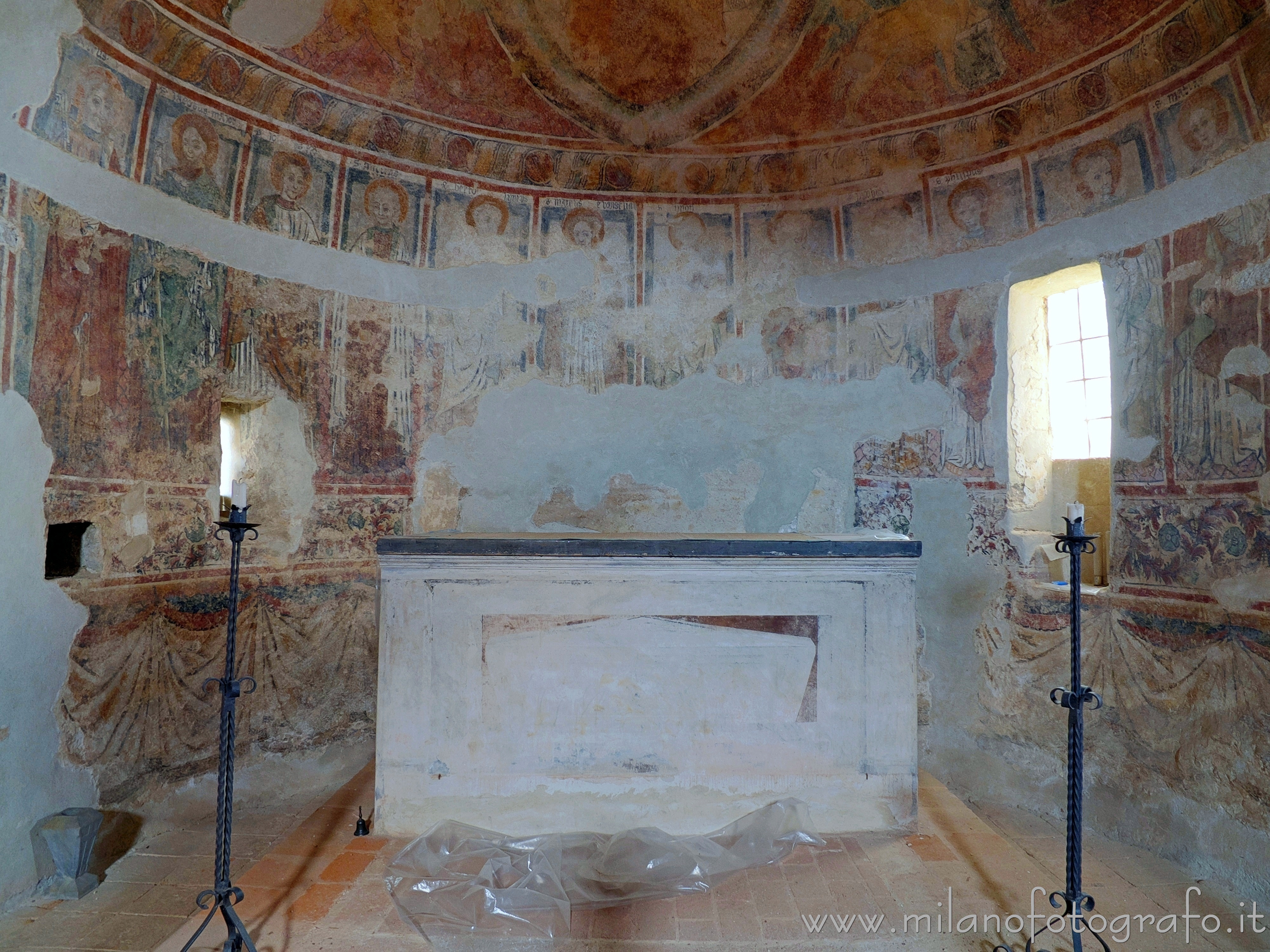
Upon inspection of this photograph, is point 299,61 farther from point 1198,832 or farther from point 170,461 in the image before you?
point 1198,832

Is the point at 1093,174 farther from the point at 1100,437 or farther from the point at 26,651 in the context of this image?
the point at 26,651

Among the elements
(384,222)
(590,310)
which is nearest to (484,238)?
(384,222)

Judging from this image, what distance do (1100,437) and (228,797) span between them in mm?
6112

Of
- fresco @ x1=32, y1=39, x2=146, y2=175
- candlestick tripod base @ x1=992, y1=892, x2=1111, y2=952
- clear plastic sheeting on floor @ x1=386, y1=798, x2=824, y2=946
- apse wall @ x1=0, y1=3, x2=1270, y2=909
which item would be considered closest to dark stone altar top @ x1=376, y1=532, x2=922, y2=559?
clear plastic sheeting on floor @ x1=386, y1=798, x2=824, y2=946

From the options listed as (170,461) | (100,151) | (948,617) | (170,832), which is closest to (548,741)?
(170,832)

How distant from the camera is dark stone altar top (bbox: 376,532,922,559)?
4.05 metres

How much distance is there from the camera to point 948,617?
6.27 metres

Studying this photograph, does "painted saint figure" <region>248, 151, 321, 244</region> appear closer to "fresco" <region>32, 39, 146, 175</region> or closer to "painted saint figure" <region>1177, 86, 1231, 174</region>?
"fresco" <region>32, 39, 146, 175</region>

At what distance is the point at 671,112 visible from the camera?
686cm

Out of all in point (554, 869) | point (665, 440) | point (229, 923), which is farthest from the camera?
point (665, 440)

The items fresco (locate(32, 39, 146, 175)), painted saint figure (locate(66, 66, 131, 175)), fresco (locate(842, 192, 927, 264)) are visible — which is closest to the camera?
fresco (locate(32, 39, 146, 175))

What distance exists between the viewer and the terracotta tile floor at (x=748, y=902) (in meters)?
3.20

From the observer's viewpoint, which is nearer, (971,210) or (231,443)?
(231,443)

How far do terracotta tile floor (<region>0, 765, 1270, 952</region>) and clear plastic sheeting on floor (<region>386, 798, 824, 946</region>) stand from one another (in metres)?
0.07
